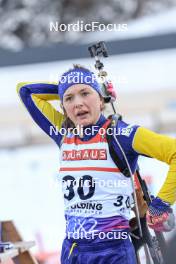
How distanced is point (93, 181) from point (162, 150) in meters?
0.20

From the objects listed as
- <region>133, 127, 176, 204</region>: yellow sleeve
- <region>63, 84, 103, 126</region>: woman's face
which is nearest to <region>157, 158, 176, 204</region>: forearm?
<region>133, 127, 176, 204</region>: yellow sleeve

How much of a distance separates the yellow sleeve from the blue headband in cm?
17

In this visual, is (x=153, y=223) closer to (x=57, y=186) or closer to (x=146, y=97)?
(x=57, y=186)

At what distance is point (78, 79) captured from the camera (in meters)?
1.74

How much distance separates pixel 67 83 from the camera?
1753 millimetres

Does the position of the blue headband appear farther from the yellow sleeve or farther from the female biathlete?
the yellow sleeve

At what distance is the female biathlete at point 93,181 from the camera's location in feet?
5.51

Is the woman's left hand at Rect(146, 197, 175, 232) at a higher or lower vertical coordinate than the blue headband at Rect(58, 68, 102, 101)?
lower

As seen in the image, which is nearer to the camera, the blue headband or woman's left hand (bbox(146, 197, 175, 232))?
woman's left hand (bbox(146, 197, 175, 232))

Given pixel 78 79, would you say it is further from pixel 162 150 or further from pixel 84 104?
pixel 162 150

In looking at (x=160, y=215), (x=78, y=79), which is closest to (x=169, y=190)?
Answer: (x=160, y=215)

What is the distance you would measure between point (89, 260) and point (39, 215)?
548 millimetres

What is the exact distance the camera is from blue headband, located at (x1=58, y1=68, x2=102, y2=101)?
1.74 meters

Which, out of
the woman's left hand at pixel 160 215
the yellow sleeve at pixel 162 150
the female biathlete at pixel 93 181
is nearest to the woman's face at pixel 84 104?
the female biathlete at pixel 93 181
